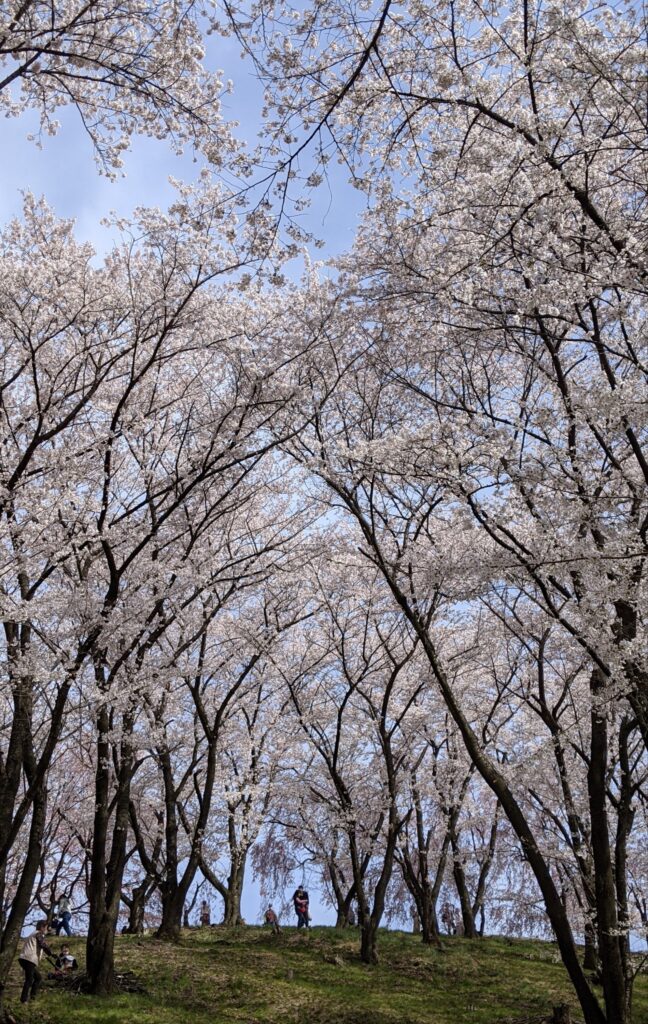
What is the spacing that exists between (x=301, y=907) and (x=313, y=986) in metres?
9.36

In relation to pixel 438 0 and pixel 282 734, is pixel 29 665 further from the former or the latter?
pixel 282 734

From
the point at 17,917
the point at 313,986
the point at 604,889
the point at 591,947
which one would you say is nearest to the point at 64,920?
the point at 313,986

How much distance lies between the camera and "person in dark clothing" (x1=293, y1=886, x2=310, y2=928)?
19667 millimetres

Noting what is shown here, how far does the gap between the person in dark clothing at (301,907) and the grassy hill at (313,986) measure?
14.8 feet

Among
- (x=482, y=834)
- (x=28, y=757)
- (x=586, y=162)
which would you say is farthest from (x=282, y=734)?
(x=586, y=162)

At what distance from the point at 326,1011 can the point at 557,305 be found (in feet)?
30.0

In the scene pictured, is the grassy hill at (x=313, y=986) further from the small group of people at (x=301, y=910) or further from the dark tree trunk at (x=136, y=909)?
the small group of people at (x=301, y=910)

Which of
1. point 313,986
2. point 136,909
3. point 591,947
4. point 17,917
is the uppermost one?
point 17,917

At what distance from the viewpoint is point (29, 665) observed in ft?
26.3

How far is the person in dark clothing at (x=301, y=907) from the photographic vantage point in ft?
64.5

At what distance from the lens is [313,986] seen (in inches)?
440

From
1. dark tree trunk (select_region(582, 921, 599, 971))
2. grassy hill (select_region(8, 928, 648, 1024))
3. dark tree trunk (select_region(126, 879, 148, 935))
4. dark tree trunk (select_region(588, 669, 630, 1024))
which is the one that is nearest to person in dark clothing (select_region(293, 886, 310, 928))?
dark tree trunk (select_region(126, 879, 148, 935))

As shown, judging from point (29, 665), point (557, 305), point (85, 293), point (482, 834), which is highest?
point (85, 293)

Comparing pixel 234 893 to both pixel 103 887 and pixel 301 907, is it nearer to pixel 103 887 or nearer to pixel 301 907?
pixel 301 907
